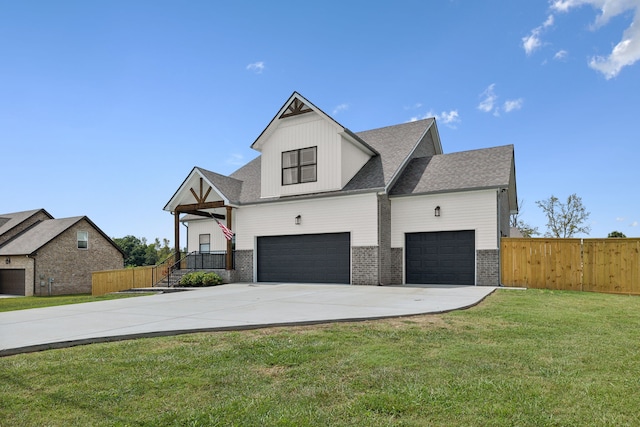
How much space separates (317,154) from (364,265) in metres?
5.34

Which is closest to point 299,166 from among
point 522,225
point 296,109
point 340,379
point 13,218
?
point 296,109

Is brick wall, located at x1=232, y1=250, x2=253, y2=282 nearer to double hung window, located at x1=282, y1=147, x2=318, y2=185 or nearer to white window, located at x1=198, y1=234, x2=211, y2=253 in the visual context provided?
double hung window, located at x1=282, y1=147, x2=318, y2=185

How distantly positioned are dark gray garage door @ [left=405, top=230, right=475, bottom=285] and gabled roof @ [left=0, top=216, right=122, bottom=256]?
92.0 ft

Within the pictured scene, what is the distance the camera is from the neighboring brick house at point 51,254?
29.2 meters

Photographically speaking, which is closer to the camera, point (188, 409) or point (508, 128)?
point (188, 409)

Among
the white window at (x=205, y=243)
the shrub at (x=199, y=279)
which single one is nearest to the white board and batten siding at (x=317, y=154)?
the shrub at (x=199, y=279)

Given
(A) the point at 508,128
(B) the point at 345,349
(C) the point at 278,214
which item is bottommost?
(B) the point at 345,349

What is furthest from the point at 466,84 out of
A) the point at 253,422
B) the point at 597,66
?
the point at 253,422

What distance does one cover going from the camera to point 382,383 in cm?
387

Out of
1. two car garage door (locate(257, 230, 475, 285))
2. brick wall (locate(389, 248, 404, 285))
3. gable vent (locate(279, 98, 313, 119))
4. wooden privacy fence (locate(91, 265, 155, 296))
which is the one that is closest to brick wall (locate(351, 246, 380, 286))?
two car garage door (locate(257, 230, 475, 285))

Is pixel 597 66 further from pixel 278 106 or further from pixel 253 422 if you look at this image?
pixel 253 422

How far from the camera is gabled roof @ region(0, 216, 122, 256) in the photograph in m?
29.7

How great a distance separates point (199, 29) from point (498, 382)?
43.1 ft

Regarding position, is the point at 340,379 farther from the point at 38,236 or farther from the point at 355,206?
the point at 38,236
